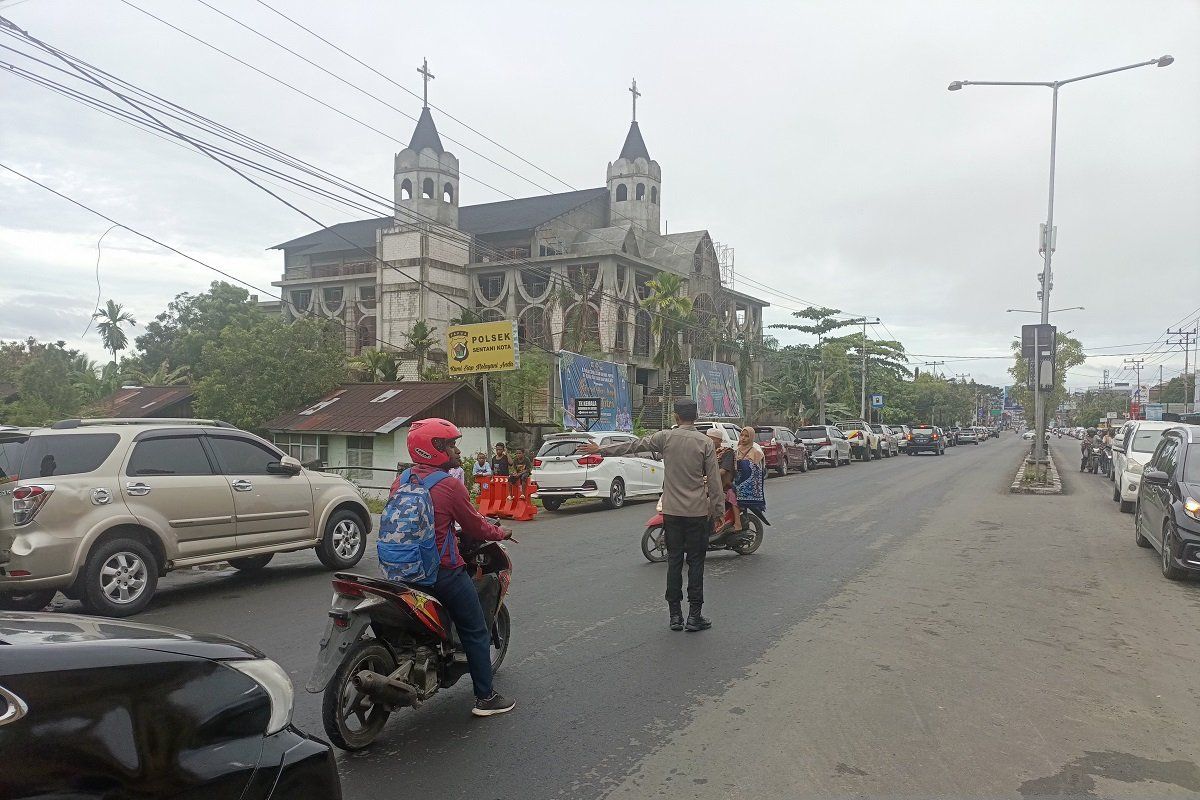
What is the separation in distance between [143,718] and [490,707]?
9.77ft

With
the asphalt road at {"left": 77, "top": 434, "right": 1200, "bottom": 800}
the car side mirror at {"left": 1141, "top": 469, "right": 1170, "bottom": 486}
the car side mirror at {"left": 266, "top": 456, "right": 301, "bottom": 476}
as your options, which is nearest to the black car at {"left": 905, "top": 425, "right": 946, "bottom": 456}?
the asphalt road at {"left": 77, "top": 434, "right": 1200, "bottom": 800}

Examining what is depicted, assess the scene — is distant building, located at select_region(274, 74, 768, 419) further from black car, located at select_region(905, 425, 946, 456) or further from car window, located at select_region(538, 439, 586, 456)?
car window, located at select_region(538, 439, 586, 456)

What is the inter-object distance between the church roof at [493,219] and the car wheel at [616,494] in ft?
116

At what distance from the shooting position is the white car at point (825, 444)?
35094 millimetres

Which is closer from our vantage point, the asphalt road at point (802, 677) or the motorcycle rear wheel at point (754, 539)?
the asphalt road at point (802, 677)

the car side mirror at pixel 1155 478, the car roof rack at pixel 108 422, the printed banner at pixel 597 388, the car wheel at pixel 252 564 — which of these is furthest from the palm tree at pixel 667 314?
the car roof rack at pixel 108 422

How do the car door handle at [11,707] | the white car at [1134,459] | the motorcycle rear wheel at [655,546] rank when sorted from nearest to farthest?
1. the car door handle at [11,707]
2. the motorcycle rear wheel at [655,546]
3. the white car at [1134,459]

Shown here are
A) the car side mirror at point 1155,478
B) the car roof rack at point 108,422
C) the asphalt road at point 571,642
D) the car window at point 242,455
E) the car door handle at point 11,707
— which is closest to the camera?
the car door handle at point 11,707

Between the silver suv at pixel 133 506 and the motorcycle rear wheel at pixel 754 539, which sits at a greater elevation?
the silver suv at pixel 133 506

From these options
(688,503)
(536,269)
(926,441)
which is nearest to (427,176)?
(536,269)

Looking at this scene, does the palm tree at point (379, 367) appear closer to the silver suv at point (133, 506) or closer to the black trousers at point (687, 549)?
the silver suv at point (133, 506)

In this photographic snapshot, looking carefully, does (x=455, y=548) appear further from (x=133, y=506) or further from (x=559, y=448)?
(x=559, y=448)

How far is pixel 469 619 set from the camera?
16.0 ft

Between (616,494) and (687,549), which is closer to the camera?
(687,549)
